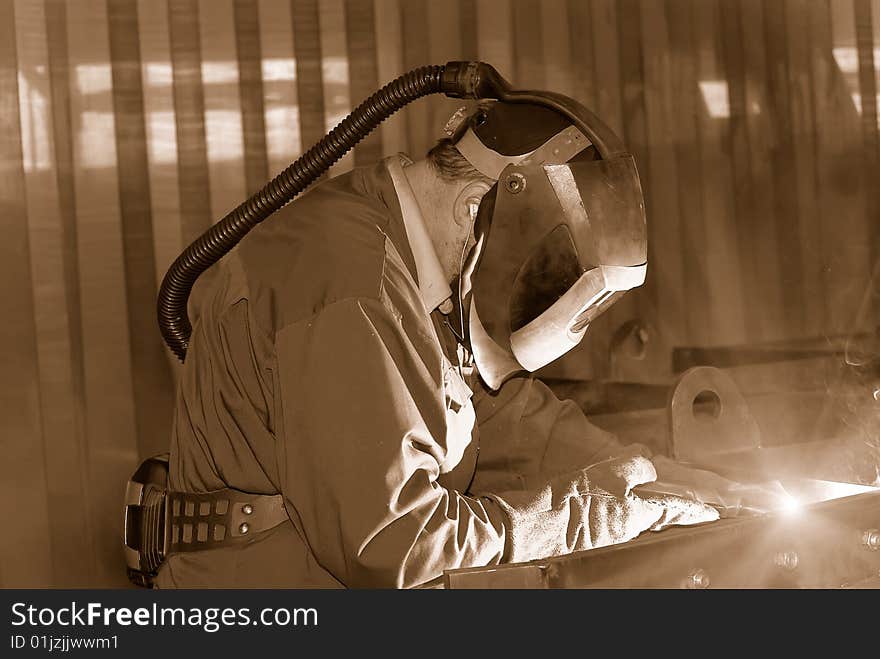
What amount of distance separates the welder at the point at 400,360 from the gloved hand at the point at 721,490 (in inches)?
1.7

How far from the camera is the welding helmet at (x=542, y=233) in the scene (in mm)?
1521

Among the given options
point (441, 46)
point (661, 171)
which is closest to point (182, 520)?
point (441, 46)

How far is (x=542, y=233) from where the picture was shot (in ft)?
5.02

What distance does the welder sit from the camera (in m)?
1.31

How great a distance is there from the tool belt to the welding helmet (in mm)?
450

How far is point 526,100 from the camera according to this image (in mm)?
1611

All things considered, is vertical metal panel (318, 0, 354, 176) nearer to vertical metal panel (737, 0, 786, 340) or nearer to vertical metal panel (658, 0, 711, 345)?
vertical metal panel (658, 0, 711, 345)

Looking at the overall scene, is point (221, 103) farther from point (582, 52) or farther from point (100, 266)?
point (582, 52)

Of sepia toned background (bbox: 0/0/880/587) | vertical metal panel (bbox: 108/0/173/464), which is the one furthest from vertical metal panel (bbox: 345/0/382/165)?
vertical metal panel (bbox: 108/0/173/464)

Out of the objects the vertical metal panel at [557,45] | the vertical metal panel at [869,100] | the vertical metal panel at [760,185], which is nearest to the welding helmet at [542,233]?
the vertical metal panel at [557,45]

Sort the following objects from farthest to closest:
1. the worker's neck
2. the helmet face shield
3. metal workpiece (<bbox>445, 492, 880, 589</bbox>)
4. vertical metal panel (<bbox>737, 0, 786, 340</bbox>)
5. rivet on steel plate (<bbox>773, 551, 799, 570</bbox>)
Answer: vertical metal panel (<bbox>737, 0, 786, 340</bbox>), the worker's neck, the helmet face shield, rivet on steel plate (<bbox>773, 551, 799, 570</bbox>), metal workpiece (<bbox>445, 492, 880, 589</bbox>)

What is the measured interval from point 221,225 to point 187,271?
132 mm

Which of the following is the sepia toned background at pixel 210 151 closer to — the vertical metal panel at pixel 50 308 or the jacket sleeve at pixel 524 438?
the vertical metal panel at pixel 50 308
